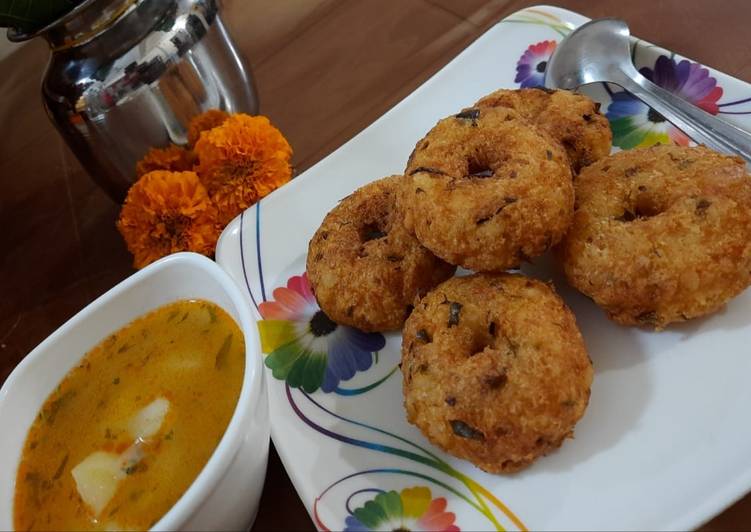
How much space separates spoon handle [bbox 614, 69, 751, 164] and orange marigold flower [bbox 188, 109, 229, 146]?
116 cm

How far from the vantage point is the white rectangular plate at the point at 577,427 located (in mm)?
1120

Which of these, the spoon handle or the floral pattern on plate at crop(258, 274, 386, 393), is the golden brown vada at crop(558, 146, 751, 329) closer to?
the spoon handle

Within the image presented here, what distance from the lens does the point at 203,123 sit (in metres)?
2.08

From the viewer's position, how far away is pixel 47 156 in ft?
8.30

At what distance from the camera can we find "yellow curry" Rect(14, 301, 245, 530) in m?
1.10

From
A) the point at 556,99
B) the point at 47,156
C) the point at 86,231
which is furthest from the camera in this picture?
the point at 47,156

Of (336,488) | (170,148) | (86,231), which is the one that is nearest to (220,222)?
(170,148)

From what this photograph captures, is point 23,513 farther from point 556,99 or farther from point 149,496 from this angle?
point 556,99

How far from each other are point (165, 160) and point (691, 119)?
4.71 feet

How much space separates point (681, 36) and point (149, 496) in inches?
73.1

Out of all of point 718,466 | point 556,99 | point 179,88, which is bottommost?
point 718,466

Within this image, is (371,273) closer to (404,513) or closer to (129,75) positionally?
(404,513)

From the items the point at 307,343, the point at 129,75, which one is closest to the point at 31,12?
the point at 129,75

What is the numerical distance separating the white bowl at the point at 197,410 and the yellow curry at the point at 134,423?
2 cm
